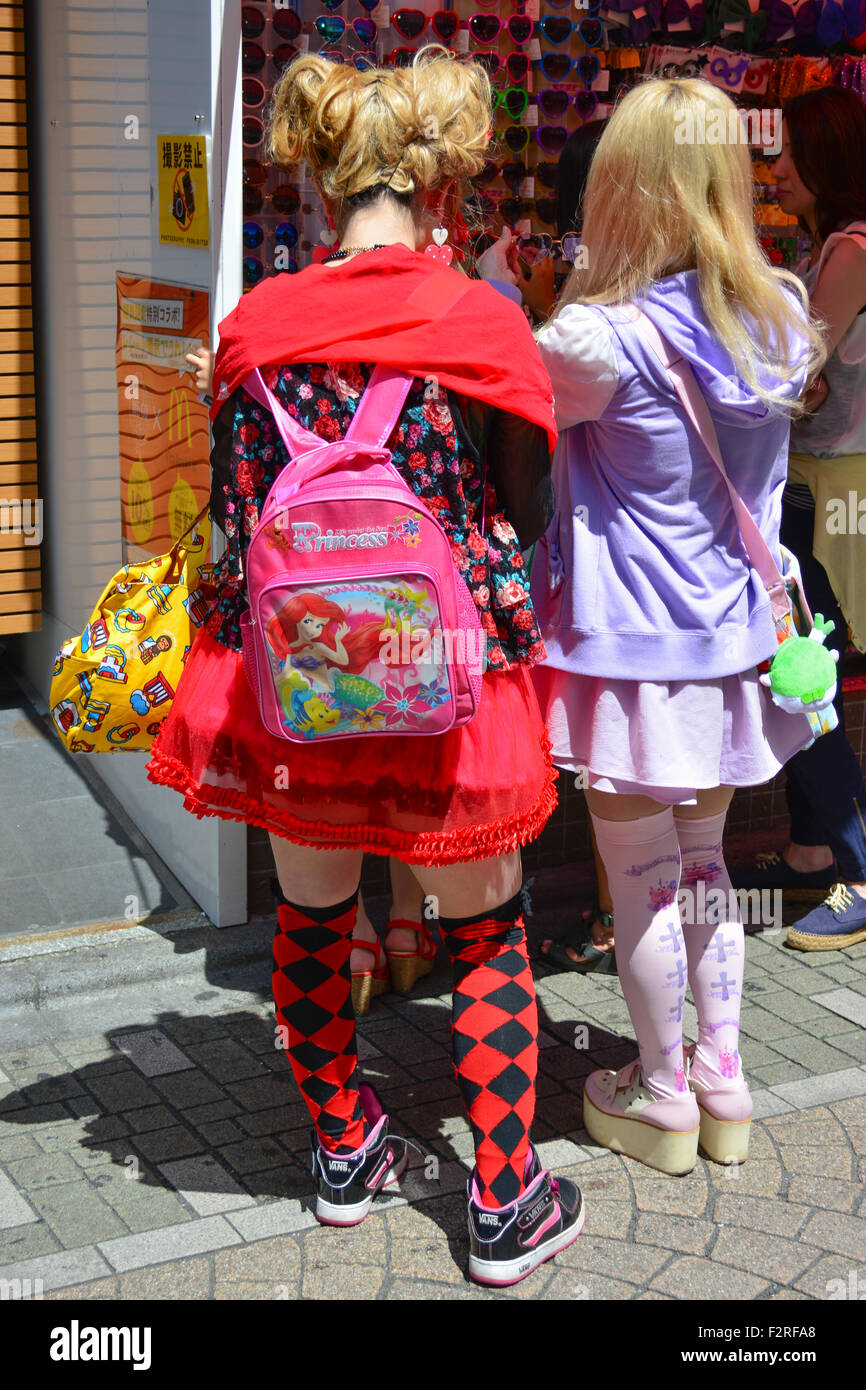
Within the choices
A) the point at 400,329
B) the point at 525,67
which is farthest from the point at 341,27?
the point at 400,329

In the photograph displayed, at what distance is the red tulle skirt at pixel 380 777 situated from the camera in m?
2.61

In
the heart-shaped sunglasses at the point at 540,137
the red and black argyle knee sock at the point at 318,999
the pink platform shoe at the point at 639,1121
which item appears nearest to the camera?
the red and black argyle knee sock at the point at 318,999

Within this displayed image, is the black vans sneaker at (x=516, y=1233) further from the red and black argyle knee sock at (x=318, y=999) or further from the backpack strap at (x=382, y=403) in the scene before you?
the backpack strap at (x=382, y=403)

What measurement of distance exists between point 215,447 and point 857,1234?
6.58 feet

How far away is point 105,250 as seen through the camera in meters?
4.74

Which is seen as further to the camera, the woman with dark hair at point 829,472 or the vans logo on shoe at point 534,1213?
the woman with dark hair at point 829,472

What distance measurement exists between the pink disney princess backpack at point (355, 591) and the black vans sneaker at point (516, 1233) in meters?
1.00

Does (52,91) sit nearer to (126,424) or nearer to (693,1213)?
(126,424)

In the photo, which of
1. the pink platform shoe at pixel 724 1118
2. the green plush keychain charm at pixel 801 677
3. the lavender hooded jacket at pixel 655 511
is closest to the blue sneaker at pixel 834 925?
the pink platform shoe at pixel 724 1118

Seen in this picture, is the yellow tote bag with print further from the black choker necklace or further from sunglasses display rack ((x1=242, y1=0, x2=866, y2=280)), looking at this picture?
sunglasses display rack ((x1=242, y1=0, x2=866, y2=280))

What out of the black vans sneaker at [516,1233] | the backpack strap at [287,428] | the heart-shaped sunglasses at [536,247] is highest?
the heart-shaped sunglasses at [536,247]

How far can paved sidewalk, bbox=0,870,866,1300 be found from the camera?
2902 millimetres

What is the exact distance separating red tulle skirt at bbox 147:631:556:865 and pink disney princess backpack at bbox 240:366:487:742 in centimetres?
13
